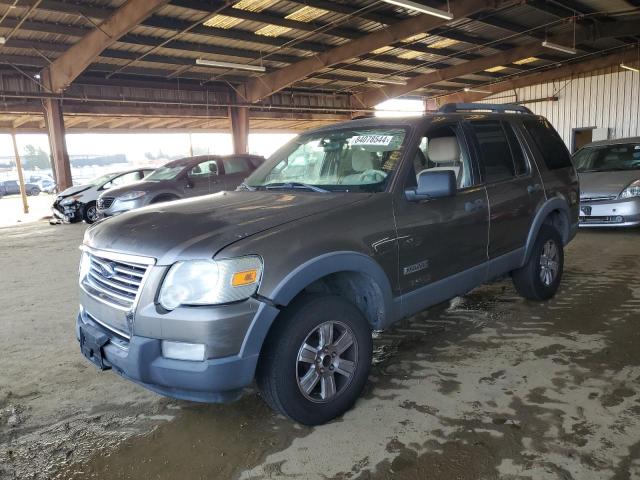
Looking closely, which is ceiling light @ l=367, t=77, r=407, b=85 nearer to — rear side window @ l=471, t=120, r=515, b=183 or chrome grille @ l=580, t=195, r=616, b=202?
chrome grille @ l=580, t=195, r=616, b=202

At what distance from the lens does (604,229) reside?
816 cm

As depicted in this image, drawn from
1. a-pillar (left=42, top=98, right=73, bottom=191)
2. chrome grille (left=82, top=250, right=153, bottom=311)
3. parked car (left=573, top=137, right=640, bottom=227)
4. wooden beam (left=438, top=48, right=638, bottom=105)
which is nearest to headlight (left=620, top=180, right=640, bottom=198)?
parked car (left=573, top=137, right=640, bottom=227)

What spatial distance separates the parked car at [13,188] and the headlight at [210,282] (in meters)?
30.6

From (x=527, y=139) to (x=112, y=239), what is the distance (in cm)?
350

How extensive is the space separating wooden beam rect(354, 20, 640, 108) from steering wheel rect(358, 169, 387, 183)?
15.0 m

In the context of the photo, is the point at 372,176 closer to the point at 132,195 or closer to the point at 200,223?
the point at 200,223

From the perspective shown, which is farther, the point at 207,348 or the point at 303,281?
the point at 303,281

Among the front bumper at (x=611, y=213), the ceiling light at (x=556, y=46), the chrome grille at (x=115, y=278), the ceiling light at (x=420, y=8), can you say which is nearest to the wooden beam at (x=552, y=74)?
the ceiling light at (x=556, y=46)

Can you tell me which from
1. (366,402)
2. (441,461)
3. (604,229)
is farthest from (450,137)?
(604,229)

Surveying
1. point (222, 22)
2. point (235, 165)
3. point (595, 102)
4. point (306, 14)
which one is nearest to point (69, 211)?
point (235, 165)

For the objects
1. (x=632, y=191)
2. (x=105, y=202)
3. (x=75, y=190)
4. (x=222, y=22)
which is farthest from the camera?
(x=75, y=190)

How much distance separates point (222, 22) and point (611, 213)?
379 inches

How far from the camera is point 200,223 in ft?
8.52

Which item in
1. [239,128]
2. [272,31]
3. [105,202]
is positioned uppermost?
[272,31]
